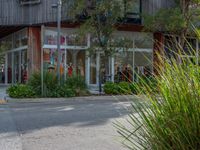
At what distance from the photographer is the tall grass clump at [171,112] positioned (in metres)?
2.59

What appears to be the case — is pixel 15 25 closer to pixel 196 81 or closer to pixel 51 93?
pixel 51 93

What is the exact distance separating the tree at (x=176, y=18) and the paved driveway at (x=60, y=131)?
11.2 meters

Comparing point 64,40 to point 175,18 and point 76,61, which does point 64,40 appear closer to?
point 76,61

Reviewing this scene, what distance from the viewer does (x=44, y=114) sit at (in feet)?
40.4

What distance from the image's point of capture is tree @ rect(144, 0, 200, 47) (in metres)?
22.2

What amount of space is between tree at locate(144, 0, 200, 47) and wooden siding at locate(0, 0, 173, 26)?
8.28 ft

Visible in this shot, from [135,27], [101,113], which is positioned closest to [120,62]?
[135,27]

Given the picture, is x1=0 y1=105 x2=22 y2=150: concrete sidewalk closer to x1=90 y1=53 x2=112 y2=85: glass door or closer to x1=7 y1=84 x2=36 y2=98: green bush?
x1=7 y1=84 x2=36 y2=98: green bush

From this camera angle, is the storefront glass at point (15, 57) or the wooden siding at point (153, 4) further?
the storefront glass at point (15, 57)

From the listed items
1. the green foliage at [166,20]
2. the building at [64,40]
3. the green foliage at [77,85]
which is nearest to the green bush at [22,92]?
the green foliage at [77,85]

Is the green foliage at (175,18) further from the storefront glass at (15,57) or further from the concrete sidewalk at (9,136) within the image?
the concrete sidewalk at (9,136)

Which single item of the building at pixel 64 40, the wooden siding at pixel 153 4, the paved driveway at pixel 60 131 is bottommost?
the paved driveway at pixel 60 131

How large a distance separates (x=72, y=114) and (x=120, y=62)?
50.1 ft

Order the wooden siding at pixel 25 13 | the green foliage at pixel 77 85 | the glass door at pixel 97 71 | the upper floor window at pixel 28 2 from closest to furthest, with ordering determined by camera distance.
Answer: the green foliage at pixel 77 85 < the wooden siding at pixel 25 13 < the upper floor window at pixel 28 2 < the glass door at pixel 97 71
